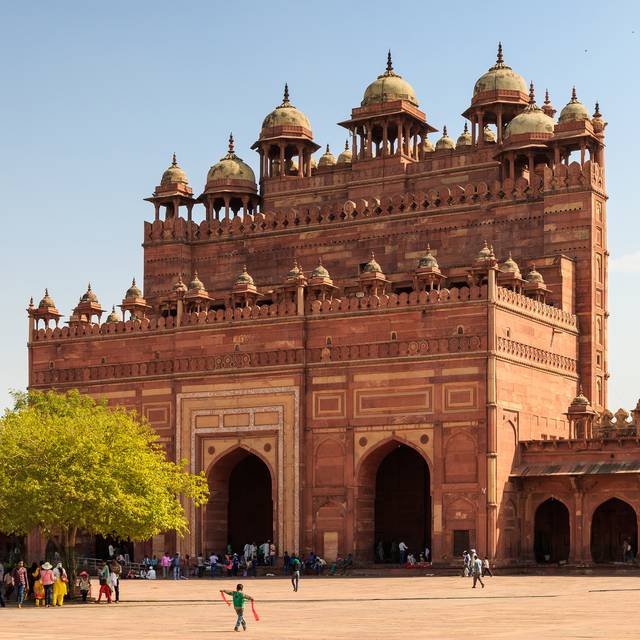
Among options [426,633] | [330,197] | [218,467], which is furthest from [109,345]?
[426,633]

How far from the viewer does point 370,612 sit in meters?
27.1

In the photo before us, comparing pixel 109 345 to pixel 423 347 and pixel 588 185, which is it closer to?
pixel 423 347

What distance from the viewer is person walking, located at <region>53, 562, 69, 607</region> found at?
31375 mm

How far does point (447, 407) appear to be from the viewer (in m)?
41.7

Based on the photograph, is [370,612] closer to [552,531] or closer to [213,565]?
[213,565]

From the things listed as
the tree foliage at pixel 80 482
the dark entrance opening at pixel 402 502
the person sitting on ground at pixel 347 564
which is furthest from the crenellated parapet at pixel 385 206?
the tree foliage at pixel 80 482

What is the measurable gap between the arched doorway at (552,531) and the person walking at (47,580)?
16.7 meters

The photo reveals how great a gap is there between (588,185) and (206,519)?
50.3ft

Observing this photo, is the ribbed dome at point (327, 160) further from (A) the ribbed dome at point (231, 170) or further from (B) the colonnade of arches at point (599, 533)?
(B) the colonnade of arches at point (599, 533)

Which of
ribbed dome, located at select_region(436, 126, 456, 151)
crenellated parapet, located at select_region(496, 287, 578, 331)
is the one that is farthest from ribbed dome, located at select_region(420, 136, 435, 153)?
crenellated parapet, located at select_region(496, 287, 578, 331)

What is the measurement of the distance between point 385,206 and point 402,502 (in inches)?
377

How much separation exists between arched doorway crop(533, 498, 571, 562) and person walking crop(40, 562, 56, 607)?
1671 centimetres

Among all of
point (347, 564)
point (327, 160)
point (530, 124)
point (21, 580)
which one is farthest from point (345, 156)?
point (21, 580)

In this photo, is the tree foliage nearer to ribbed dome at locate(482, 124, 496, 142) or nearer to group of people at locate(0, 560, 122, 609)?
group of people at locate(0, 560, 122, 609)
